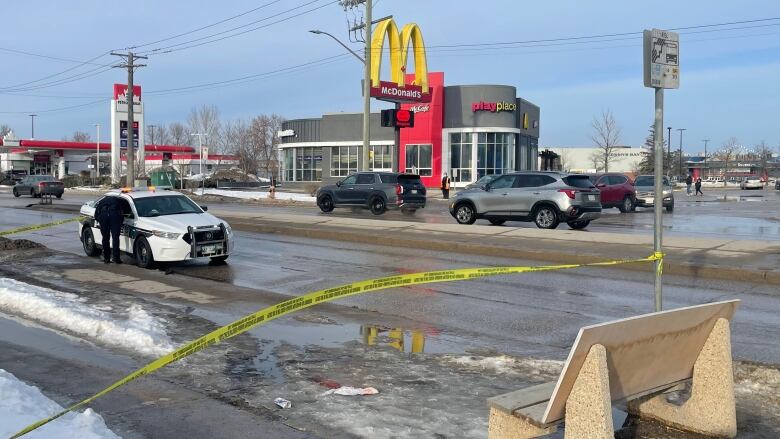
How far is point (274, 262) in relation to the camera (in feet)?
50.3

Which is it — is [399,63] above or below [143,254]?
above

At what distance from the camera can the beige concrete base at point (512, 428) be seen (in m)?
4.53

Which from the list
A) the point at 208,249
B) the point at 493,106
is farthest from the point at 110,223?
the point at 493,106

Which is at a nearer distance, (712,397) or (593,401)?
(593,401)

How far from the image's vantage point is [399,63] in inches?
1966

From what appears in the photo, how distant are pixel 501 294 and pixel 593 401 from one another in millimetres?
7241

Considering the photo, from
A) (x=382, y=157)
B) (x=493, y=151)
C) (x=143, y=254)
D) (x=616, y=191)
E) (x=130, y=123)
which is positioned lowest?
(x=143, y=254)

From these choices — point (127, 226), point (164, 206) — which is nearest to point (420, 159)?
point (164, 206)

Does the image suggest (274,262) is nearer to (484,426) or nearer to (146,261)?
(146,261)

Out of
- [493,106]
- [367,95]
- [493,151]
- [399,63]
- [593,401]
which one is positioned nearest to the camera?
[593,401]

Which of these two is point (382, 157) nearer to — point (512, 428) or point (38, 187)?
point (38, 187)

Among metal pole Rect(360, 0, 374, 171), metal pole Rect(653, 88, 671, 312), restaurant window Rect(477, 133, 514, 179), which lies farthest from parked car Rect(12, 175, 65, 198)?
metal pole Rect(653, 88, 671, 312)

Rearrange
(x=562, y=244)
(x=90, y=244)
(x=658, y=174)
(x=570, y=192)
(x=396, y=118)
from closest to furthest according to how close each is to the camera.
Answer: (x=658, y=174) → (x=90, y=244) → (x=562, y=244) → (x=570, y=192) → (x=396, y=118)

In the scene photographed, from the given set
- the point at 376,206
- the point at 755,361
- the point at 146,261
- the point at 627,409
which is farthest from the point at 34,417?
the point at 376,206
